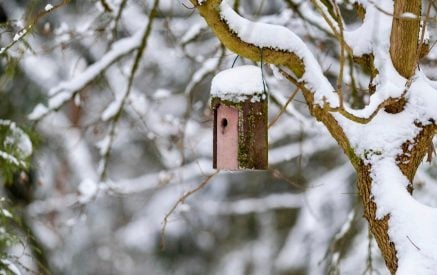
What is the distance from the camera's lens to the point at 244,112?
3334 mm

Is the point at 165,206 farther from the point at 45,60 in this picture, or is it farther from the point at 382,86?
the point at 382,86

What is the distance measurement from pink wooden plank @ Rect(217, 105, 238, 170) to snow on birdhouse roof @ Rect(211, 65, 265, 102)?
66mm

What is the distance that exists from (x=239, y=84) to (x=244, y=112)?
0.38 feet

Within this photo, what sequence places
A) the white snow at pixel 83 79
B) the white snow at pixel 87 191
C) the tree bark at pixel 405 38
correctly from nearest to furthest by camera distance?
1. the tree bark at pixel 405 38
2. the white snow at pixel 83 79
3. the white snow at pixel 87 191

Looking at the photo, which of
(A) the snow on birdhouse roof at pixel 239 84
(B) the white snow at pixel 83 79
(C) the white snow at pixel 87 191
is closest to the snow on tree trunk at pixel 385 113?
(A) the snow on birdhouse roof at pixel 239 84

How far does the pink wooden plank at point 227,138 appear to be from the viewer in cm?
338

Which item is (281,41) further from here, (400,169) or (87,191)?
(87,191)

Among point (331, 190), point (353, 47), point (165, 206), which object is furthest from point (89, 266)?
point (353, 47)

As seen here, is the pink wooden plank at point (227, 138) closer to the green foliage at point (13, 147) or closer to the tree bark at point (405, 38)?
the tree bark at point (405, 38)

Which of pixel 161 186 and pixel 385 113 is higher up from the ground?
pixel 161 186

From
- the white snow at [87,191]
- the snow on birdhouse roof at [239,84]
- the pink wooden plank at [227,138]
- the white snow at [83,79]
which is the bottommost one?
the pink wooden plank at [227,138]

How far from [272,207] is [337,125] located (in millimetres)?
7589

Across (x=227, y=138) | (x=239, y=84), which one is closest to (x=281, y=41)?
(x=239, y=84)

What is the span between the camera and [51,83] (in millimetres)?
9922
